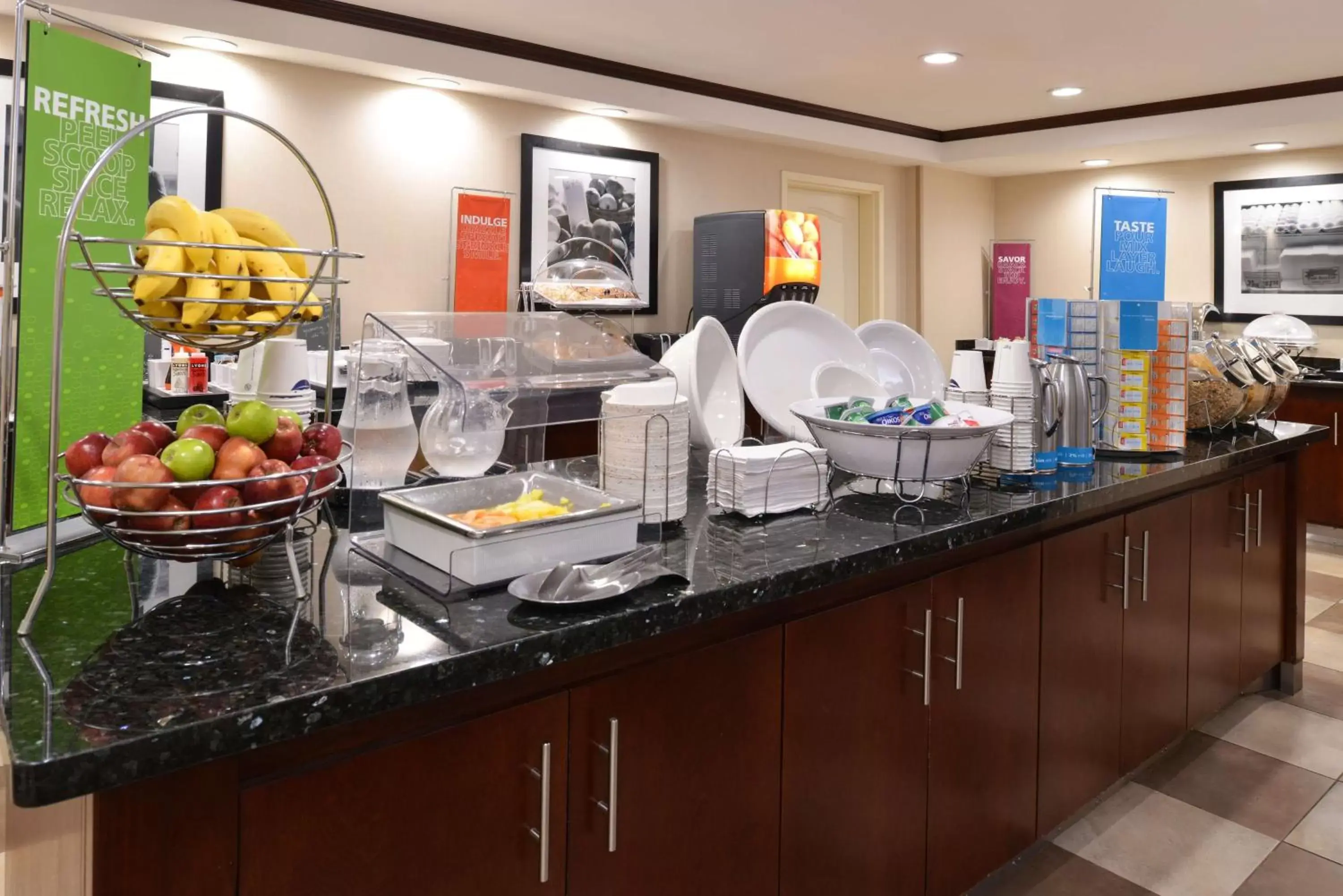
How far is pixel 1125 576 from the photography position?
2184 millimetres

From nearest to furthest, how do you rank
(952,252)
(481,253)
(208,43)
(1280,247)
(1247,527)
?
(1247,527) → (208,43) → (481,253) → (1280,247) → (952,252)

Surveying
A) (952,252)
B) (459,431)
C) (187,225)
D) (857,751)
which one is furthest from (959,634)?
(952,252)

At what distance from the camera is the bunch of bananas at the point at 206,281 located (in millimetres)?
1161

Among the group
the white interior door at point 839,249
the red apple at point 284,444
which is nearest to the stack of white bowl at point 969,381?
the red apple at point 284,444

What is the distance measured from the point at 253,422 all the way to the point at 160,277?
219mm

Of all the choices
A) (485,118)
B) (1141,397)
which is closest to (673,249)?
(485,118)

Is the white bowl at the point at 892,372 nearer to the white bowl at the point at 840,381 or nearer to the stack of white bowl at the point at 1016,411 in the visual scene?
the white bowl at the point at 840,381

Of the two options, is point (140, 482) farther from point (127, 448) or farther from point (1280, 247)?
point (1280, 247)

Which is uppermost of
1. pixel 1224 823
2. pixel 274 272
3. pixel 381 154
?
pixel 381 154

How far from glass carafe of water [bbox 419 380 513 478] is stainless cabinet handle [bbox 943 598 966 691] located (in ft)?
2.90

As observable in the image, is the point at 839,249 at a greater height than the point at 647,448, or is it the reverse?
the point at 839,249

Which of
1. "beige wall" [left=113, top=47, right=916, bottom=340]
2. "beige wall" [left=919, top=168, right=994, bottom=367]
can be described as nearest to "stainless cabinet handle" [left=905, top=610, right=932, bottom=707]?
"beige wall" [left=113, top=47, right=916, bottom=340]

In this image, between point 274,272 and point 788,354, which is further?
point 788,354

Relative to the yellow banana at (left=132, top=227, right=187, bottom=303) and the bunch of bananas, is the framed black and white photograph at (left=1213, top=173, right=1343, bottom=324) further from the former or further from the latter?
the yellow banana at (left=132, top=227, right=187, bottom=303)
